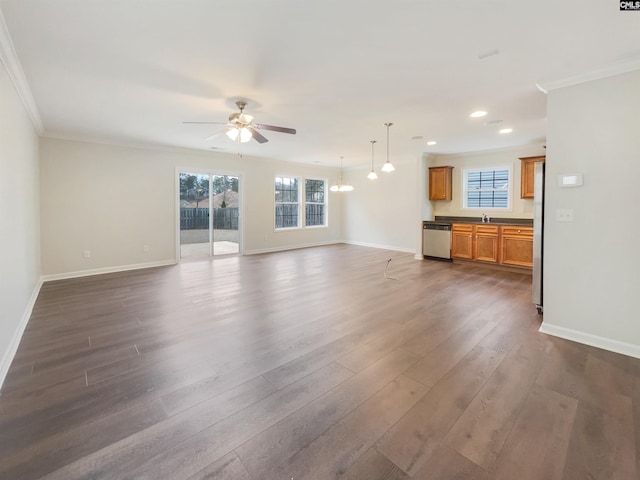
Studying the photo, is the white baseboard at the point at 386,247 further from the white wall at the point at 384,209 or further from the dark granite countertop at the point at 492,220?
the dark granite countertop at the point at 492,220

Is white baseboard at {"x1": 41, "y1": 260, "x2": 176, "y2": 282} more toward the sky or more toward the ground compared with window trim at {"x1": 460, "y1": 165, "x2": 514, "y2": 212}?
more toward the ground

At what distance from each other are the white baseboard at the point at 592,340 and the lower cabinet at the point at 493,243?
314cm

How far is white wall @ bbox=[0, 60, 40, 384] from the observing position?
2471 mm

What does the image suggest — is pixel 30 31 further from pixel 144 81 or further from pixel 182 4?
pixel 182 4

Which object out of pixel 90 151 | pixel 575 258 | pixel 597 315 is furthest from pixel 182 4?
pixel 90 151

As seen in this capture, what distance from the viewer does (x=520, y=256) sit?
586cm

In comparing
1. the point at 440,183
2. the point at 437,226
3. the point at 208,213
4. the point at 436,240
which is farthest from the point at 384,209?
the point at 208,213

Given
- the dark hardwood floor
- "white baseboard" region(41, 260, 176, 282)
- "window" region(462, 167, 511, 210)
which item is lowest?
the dark hardwood floor

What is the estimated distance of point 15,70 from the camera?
2.75m

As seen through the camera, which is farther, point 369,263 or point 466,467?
point 369,263

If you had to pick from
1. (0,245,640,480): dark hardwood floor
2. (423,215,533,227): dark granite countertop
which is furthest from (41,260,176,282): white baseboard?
(423,215,533,227): dark granite countertop

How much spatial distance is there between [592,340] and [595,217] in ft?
3.85

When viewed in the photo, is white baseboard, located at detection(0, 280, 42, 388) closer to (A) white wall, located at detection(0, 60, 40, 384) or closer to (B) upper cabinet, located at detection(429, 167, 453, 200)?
(A) white wall, located at detection(0, 60, 40, 384)

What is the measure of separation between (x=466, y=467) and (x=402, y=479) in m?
0.35
